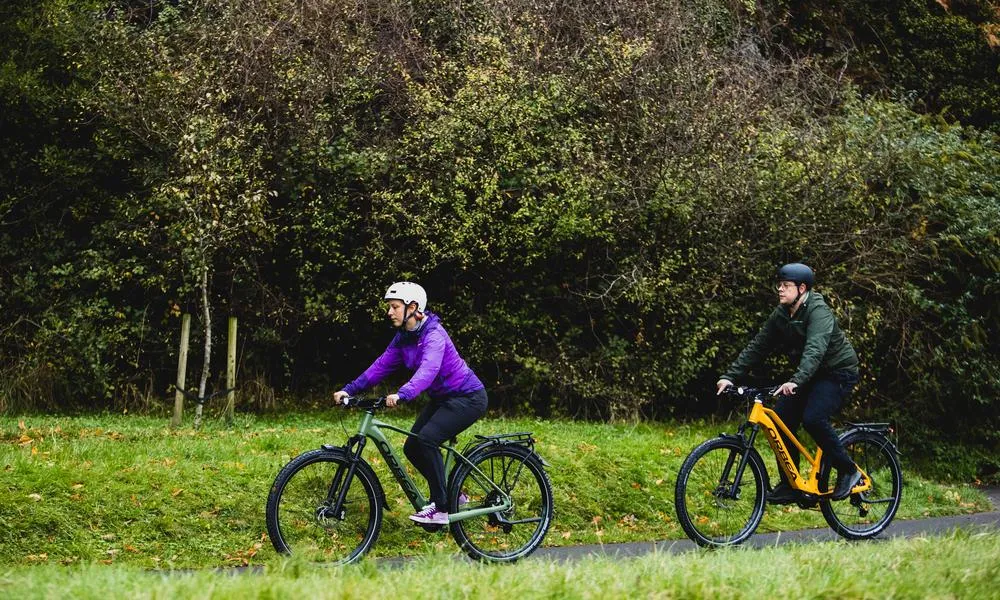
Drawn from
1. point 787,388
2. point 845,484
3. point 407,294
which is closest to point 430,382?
point 407,294

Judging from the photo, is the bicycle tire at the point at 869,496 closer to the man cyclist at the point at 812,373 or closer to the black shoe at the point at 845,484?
the black shoe at the point at 845,484

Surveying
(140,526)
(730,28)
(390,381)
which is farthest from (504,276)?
(140,526)

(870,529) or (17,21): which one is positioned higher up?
(17,21)

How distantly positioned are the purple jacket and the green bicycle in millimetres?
345

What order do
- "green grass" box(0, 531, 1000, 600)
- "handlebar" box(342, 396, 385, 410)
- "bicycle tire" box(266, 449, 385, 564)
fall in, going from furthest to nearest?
"handlebar" box(342, 396, 385, 410), "bicycle tire" box(266, 449, 385, 564), "green grass" box(0, 531, 1000, 600)

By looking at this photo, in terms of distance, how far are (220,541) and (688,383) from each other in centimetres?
1063

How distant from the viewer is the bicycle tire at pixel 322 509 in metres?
6.98

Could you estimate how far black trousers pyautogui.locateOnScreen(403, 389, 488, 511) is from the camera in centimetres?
759

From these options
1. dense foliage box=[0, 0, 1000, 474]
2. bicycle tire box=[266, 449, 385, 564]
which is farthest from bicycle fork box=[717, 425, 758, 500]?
dense foliage box=[0, 0, 1000, 474]

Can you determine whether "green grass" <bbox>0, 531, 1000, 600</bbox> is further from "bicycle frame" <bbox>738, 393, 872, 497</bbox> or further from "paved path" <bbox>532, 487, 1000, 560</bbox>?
"bicycle frame" <bbox>738, 393, 872, 497</bbox>

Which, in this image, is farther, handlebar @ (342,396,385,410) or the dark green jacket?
the dark green jacket

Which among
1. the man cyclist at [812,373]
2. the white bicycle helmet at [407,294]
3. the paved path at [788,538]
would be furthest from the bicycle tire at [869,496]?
the white bicycle helmet at [407,294]

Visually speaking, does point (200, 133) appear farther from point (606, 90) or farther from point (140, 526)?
point (140, 526)

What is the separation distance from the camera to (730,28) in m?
20.2
